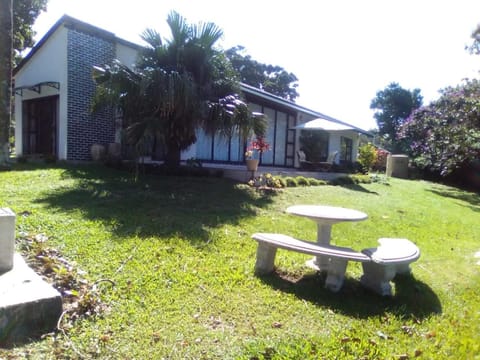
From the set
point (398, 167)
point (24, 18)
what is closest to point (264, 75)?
point (398, 167)

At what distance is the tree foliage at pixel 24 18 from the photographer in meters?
17.9

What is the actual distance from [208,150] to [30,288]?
11379 mm

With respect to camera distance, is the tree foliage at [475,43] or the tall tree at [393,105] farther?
the tall tree at [393,105]

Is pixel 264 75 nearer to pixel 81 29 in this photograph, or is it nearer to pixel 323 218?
pixel 81 29

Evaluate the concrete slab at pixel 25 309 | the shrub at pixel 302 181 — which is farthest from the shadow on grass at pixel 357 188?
the concrete slab at pixel 25 309

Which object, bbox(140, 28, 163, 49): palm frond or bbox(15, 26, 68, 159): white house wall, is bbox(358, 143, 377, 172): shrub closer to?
bbox(140, 28, 163, 49): palm frond

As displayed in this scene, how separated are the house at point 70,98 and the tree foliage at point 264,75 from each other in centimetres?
2296

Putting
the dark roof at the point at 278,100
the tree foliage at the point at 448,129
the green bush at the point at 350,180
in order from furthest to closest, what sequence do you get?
the tree foliage at the point at 448,129
the dark roof at the point at 278,100
the green bush at the point at 350,180

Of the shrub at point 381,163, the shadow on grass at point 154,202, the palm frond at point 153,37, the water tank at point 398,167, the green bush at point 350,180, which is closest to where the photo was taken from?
the shadow on grass at point 154,202

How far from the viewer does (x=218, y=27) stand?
30.8 ft

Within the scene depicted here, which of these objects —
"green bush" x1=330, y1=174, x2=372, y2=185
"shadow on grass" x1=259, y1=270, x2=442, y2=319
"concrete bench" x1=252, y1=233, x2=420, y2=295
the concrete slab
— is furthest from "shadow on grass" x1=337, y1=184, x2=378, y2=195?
the concrete slab

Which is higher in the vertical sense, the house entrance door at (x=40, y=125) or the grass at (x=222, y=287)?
the house entrance door at (x=40, y=125)

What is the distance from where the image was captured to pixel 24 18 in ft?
61.5

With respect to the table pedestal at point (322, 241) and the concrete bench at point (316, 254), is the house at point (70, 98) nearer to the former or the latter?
the table pedestal at point (322, 241)
